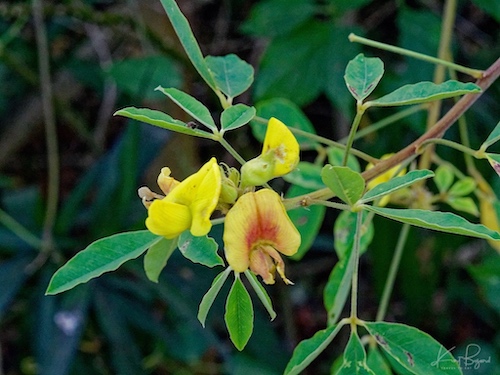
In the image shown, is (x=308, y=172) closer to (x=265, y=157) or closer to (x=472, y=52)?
(x=265, y=157)

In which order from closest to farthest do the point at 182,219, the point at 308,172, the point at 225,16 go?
1. the point at 182,219
2. the point at 308,172
3. the point at 225,16

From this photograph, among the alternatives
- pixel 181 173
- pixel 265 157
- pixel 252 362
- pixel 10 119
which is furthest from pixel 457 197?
pixel 10 119

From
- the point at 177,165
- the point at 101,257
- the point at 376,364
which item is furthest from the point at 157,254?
the point at 177,165

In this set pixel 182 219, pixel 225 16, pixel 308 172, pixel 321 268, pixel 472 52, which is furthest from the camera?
pixel 321 268

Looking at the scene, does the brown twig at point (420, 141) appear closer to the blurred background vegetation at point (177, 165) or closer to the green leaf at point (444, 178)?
the green leaf at point (444, 178)

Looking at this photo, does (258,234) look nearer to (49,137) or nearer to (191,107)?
(191,107)

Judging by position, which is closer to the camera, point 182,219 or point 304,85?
point 182,219

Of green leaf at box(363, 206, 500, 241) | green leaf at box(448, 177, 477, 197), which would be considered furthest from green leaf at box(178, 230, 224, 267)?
green leaf at box(448, 177, 477, 197)
